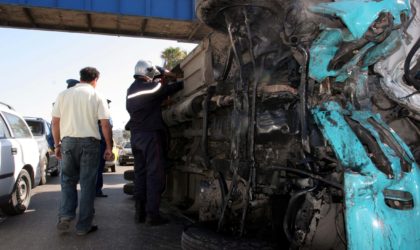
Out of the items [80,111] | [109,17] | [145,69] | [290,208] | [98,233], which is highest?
[109,17]

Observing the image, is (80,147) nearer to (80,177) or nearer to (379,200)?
(80,177)

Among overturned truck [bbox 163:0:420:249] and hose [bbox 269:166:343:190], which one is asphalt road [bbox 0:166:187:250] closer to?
overturned truck [bbox 163:0:420:249]

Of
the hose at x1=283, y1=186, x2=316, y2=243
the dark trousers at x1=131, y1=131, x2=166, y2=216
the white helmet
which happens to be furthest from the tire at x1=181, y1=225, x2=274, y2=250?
the white helmet

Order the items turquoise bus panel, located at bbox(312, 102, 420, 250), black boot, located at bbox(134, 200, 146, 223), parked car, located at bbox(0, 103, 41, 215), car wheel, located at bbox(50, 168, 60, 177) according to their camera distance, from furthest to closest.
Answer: car wheel, located at bbox(50, 168, 60, 177), parked car, located at bbox(0, 103, 41, 215), black boot, located at bbox(134, 200, 146, 223), turquoise bus panel, located at bbox(312, 102, 420, 250)

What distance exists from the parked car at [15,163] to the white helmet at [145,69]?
2156 mm

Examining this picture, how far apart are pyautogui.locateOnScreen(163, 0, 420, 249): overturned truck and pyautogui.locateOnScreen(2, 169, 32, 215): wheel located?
3.89 m

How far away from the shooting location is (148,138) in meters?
4.99

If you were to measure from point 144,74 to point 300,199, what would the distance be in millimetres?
3322

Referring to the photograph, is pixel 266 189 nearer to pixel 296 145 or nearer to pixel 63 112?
pixel 296 145

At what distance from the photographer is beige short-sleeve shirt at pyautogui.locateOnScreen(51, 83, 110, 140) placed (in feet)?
15.4

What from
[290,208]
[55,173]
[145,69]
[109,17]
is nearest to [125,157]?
[55,173]

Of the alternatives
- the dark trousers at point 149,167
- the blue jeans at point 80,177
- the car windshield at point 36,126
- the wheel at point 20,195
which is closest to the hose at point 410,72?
the dark trousers at point 149,167

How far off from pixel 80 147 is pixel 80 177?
361mm

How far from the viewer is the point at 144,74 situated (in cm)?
527
